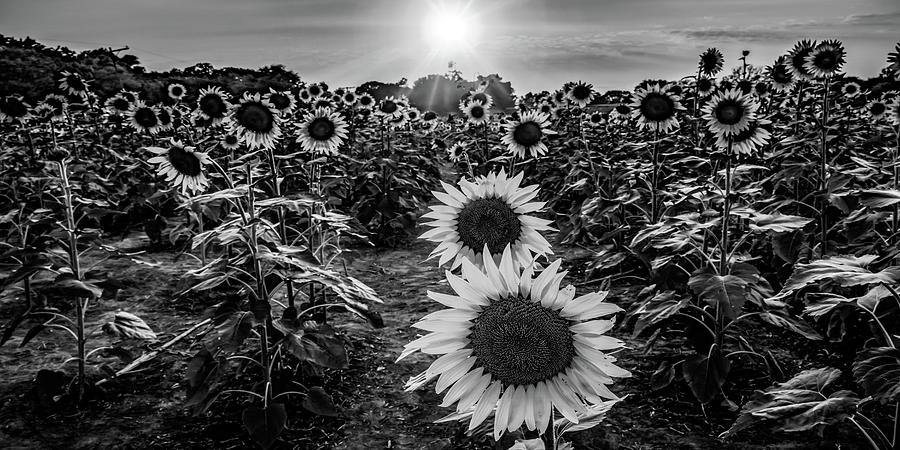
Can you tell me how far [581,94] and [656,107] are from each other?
409cm

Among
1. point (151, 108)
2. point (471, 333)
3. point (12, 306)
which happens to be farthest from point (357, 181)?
point (471, 333)

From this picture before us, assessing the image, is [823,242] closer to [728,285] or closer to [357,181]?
[728,285]

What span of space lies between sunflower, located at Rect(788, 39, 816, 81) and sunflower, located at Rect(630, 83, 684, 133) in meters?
2.07

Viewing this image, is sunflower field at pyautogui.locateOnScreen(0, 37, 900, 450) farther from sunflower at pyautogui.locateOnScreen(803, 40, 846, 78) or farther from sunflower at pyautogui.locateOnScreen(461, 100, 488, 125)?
sunflower at pyautogui.locateOnScreen(461, 100, 488, 125)

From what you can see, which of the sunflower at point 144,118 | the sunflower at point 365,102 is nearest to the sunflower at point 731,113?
the sunflower at point 144,118

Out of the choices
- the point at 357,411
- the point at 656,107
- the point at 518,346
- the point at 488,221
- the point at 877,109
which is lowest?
the point at 357,411

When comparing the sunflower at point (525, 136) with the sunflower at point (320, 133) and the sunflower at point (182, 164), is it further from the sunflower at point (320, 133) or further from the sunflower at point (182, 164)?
the sunflower at point (182, 164)

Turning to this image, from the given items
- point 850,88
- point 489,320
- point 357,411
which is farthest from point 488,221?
point 850,88

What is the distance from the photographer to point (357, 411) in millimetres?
3854

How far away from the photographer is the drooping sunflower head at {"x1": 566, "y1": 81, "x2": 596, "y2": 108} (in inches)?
372

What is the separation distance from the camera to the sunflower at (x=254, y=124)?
160 inches

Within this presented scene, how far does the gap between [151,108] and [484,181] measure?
732 cm

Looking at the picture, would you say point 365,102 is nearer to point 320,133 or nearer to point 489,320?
point 320,133

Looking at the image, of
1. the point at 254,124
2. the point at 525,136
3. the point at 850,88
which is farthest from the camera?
the point at 850,88
